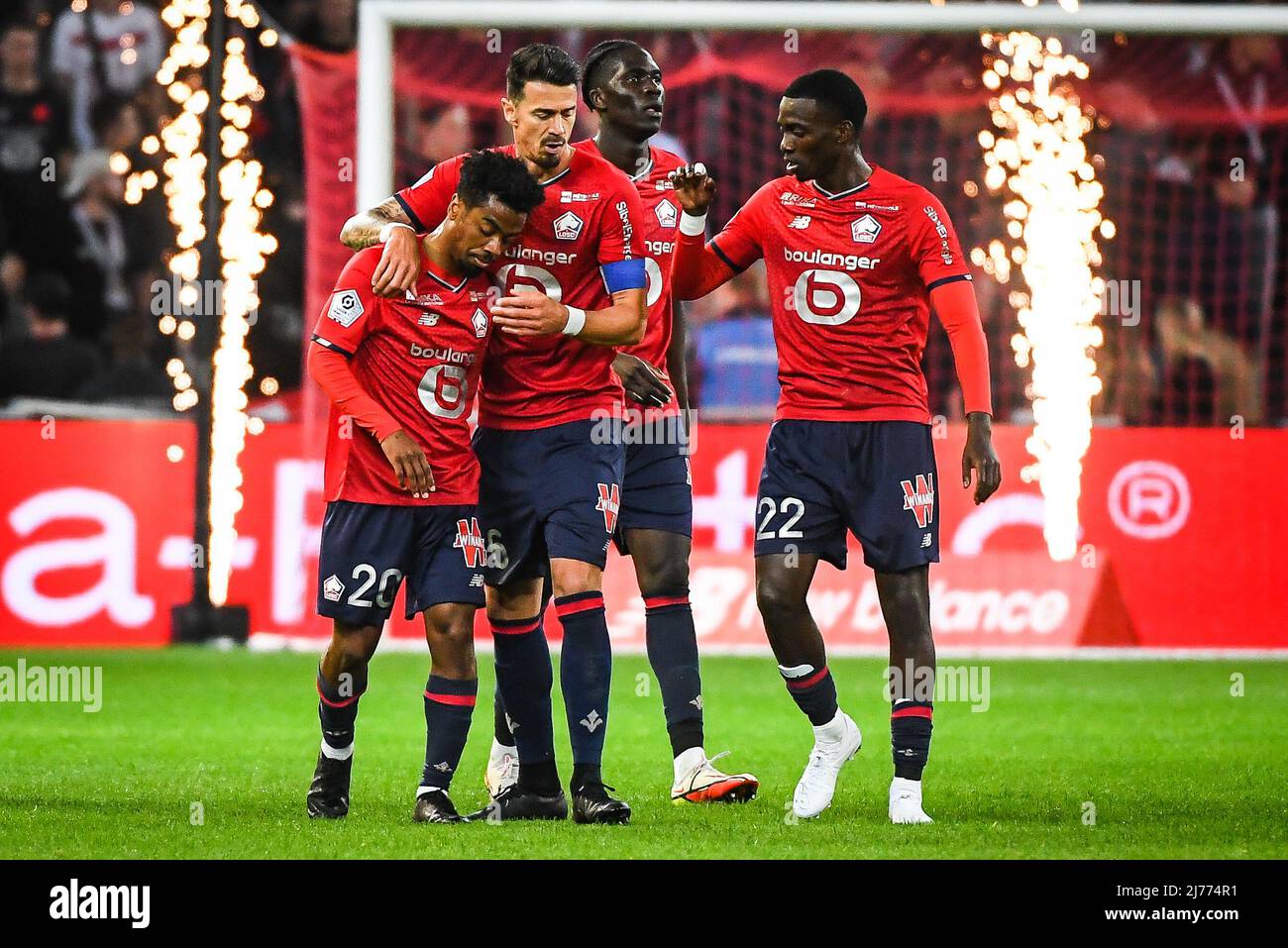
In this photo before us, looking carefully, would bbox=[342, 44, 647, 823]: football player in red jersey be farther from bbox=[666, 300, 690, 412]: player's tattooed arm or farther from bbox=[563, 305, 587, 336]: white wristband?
bbox=[666, 300, 690, 412]: player's tattooed arm

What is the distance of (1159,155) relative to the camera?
12977 millimetres

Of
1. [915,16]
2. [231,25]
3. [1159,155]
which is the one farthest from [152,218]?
[1159,155]

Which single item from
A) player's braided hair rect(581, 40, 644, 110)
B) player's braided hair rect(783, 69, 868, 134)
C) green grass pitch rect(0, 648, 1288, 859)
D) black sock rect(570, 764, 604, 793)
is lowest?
green grass pitch rect(0, 648, 1288, 859)

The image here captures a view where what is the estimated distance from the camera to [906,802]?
5246mm

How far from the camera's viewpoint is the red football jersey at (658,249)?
241 inches

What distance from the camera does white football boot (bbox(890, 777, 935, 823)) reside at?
5.21 meters

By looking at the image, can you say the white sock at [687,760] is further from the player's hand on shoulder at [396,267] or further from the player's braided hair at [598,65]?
the player's braided hair at [598,65]

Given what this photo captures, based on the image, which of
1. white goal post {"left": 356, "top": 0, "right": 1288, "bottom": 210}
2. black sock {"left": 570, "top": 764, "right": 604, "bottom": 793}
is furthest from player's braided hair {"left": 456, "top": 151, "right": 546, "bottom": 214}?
white goal post {"left": 356, "top": 0, "right": 1288, "bottom": 210}

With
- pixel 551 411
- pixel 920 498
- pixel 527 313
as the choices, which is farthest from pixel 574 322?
pixel 920 498

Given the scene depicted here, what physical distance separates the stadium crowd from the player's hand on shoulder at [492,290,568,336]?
22.1 ft

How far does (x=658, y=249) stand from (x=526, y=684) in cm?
158

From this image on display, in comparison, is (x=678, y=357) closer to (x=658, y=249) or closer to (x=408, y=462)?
(x=658, y=249)

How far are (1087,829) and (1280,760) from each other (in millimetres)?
1878

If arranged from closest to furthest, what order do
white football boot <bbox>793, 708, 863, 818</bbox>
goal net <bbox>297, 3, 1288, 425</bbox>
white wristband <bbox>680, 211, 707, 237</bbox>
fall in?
white football boot <bbox>793, 708, 863, 818</bbox> < white wristband <bbox>680, 211, 707, 237</bbox> < goal net <bbox>297, 3, 1288, 425</bbox>
